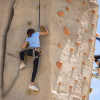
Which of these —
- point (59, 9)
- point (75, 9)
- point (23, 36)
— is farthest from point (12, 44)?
point (75, 9)

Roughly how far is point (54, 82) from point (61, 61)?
1.73 ft

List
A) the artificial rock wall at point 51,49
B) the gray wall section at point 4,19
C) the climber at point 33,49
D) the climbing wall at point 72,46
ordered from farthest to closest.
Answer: the gray wall section at point 4,19, the climbing wall at point 72,46, the artificial rock wall at point 51,49, the climber at point 33,49

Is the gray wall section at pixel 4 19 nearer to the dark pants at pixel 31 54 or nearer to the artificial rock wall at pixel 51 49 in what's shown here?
the artificial rock wall at pixel 51 49

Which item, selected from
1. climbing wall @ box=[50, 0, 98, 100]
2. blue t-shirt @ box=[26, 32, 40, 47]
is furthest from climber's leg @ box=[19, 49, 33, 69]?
climbing wall @ box=[50, 0, 98, 100]

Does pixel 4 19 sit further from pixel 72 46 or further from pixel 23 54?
pixel 72 46

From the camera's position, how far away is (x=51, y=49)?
15.2ft

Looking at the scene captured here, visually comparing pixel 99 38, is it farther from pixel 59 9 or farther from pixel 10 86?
pixel 10 86

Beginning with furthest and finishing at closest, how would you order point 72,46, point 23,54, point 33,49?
point 72,46
point 23,54
point 33,49

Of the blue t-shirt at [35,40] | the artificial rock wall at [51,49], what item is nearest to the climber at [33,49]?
the blue t-shirt at [35,40]

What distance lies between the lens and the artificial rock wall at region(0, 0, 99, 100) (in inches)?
181

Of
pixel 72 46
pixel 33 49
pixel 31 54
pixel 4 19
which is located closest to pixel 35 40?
pixel 33 49

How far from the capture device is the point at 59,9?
500cm

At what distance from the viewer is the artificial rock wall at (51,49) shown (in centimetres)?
459

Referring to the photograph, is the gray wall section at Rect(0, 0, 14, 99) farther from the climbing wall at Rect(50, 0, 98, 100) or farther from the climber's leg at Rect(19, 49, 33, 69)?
the climbing wall at Rect(50, 0, 98, 100)
